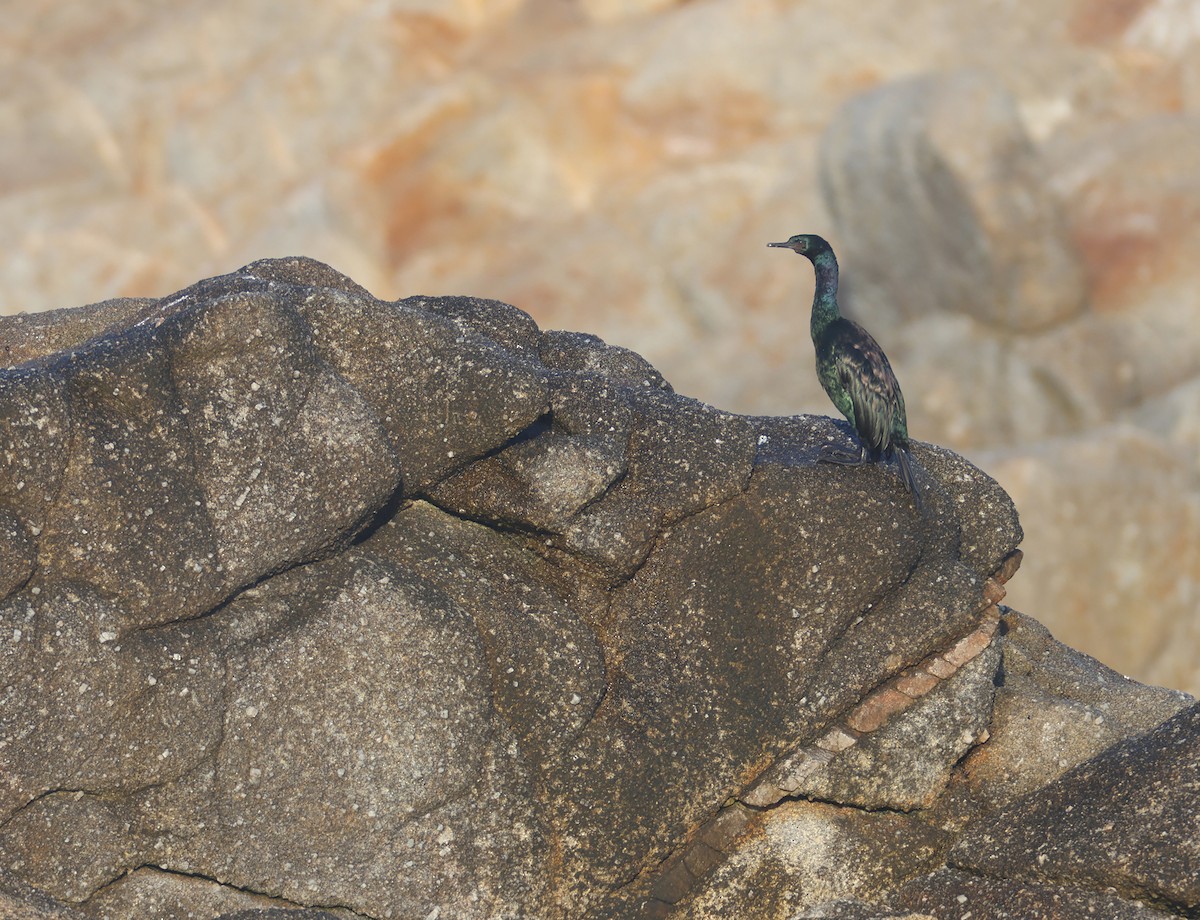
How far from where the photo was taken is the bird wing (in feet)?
32.1

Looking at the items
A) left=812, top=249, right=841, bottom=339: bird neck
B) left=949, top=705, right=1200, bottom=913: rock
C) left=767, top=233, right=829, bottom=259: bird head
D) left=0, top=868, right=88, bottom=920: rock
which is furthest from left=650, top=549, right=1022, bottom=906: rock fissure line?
left=0, top=868, right=88, bottom=920: rock

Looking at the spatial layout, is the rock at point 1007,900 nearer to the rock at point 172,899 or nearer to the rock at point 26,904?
the rock at point 172,899

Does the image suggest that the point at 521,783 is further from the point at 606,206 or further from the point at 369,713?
the point at 606,206

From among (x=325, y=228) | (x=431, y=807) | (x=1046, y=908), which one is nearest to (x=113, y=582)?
(x=431, y=807)

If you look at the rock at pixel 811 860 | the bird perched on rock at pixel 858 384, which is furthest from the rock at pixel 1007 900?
the bird perched on rock at pixel 858 384

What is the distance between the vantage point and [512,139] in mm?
42000

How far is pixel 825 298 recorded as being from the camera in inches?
420

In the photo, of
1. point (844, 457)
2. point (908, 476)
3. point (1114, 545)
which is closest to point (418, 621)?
point (844, 457)

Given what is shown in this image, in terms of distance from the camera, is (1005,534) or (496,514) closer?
(496,514)

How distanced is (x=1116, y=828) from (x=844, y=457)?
2755 mm

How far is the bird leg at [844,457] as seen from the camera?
9766mm

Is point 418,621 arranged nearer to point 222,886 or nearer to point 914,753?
point 222,886

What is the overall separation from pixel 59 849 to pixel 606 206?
3522 cm

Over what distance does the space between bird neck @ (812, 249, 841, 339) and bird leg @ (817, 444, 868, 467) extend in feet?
3.50
